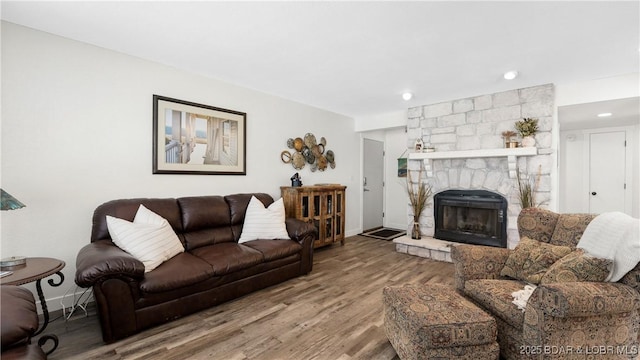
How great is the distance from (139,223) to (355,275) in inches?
92.9

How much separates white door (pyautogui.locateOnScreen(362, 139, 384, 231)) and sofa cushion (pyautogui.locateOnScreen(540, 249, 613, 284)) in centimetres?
397

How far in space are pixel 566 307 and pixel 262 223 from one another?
2635 millimetres

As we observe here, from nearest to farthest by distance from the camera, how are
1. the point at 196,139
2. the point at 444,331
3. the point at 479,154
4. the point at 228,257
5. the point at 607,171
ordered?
the point at 444,331
the point at 228,257
the point at 196,139
the point at 479,154
the point at 607,171

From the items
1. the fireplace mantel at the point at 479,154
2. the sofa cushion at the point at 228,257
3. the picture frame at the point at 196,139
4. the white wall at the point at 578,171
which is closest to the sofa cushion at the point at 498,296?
the sofa cushion at the point at 228,257

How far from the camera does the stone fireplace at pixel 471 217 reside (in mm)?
3836

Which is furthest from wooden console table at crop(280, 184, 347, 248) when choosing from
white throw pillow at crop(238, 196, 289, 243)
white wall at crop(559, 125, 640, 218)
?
white wall at crop(559, 125, 640, 218)

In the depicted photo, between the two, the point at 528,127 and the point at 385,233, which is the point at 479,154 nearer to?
the point at 528,127

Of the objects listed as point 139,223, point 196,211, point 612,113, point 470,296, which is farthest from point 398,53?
point 612,113

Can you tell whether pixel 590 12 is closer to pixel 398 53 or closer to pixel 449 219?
pixel 398 53

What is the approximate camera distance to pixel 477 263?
6.84ft

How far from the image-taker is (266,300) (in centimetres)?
259

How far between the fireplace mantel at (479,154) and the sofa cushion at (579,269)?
2151mm

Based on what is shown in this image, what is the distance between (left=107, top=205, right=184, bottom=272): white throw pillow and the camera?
7.19 feet

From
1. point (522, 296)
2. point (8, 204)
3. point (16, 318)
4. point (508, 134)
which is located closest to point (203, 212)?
point (8, 204)
